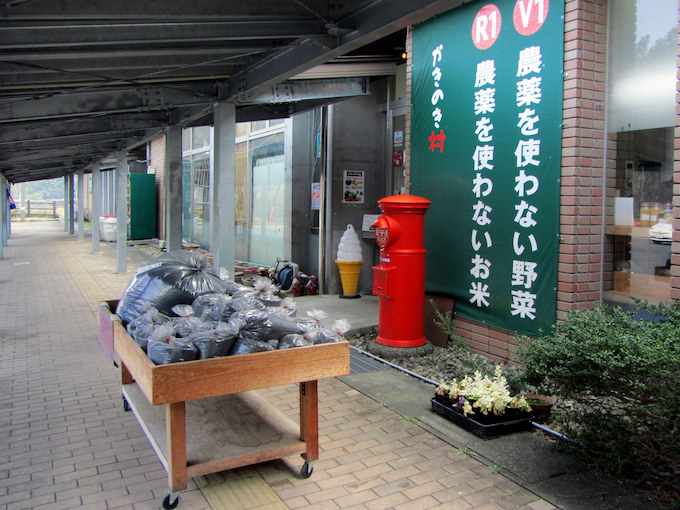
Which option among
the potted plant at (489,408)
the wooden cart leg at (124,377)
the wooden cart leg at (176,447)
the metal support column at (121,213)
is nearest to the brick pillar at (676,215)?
the potted plant at (489,408)

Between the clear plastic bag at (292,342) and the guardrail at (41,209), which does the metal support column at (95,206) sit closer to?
the clear plastic bag at (292,342)

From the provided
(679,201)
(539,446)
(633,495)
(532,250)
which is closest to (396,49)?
(532,250)

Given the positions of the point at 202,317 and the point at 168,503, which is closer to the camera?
the point at 168,503

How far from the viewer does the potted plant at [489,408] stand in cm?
418

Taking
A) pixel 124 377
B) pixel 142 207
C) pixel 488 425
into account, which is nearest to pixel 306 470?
pixel 488 425

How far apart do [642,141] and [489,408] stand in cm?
284

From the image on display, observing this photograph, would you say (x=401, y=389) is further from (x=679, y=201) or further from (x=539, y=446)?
(x=679, y=201)

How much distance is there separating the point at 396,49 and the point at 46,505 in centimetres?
807

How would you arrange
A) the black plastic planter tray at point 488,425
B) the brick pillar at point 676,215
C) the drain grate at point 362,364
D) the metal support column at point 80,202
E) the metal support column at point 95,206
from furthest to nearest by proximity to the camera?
the metal support column at point 80,202, the metal support column at point 95,206, the drain grate at point 362,364, the brick pillar at point 676,215, the black plastic planter tray at point 488,425

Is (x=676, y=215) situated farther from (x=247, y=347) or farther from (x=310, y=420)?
(x=247, y=347)

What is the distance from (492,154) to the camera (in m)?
5.86

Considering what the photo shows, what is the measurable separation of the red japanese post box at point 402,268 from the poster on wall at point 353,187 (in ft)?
12.4

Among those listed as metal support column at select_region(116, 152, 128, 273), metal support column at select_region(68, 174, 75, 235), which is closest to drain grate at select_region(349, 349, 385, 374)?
metal support column at select_region(116, 152, 128, 273)

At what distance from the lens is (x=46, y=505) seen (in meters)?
3.31
